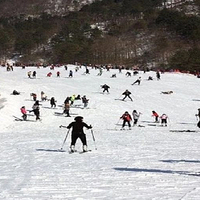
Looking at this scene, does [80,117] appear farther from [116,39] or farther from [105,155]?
[116,39]

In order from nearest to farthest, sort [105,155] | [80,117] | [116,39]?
[80,117], [105,155], [116,39]

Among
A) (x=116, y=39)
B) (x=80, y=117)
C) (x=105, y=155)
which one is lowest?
(x=105, y=155)

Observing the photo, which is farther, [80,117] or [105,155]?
[105,155]

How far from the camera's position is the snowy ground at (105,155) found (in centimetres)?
925

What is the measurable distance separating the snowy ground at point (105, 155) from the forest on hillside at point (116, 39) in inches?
1826

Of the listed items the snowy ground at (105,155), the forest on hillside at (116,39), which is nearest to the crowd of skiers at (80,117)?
the snowy ground at (105,155)

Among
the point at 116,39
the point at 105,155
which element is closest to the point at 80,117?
the point at 105,155

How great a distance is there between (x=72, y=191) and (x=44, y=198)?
2.59ft

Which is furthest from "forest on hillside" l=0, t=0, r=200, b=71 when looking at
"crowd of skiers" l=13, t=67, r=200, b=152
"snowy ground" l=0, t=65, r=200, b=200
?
"snowy ground" l=0, t=65, r=200, b=200

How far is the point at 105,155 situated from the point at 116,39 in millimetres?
97691

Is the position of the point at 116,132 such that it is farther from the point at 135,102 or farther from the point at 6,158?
the point at 135,102

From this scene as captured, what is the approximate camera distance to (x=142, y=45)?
10806cm

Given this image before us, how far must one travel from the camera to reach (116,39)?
110625mm

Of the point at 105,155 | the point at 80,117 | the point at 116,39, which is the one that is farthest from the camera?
the point at 116,39
